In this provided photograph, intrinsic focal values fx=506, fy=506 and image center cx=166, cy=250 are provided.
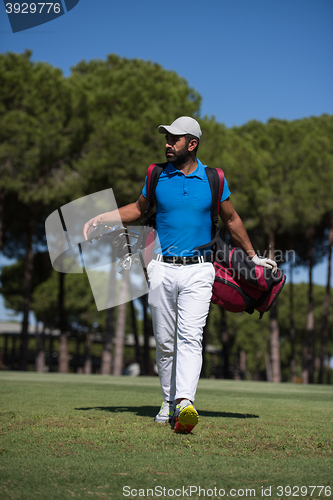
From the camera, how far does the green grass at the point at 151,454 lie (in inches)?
75.5

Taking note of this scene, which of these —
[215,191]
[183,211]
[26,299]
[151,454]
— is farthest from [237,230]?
[26,299]

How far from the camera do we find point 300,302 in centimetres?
4106

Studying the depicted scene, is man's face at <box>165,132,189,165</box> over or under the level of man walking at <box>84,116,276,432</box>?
over

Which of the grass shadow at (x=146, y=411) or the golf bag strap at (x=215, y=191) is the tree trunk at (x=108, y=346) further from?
the golf bag strap at (x=215, y=191)

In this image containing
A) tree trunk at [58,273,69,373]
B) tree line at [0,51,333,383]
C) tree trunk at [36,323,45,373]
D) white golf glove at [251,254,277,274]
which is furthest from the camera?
tree trunk at [36,323,45,373]

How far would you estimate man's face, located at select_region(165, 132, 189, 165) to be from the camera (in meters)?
3.58

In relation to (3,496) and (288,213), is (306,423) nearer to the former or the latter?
(3,496)

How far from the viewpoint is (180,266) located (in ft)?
11.4

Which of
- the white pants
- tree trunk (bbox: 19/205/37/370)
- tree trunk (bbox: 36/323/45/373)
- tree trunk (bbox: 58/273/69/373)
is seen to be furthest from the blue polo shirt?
tree trunk (bbox: 36/323/45/373)

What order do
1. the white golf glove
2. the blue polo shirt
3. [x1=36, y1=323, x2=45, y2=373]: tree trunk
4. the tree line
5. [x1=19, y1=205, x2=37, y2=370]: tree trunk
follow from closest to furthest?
the blue polo shirt → the white golf glove → the tree line → [x1=19, y1=205, x2=37, y2=370]: tree trunk → [x1=36, y1=323, x2=45, y2=373]: tree trunk

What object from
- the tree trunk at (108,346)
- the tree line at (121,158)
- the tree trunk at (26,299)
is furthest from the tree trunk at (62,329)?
the tree trunk at (108,346)

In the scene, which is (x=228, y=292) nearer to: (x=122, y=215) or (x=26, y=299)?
(x=122, y=215)

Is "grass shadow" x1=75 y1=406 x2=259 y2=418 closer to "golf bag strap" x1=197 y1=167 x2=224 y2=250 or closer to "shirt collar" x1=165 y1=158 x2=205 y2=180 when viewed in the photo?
"golf bag strap" x1=197 y1=167 x2=224 y2=250

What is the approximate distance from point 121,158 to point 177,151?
1576 centimetres
